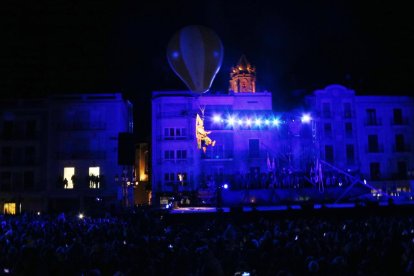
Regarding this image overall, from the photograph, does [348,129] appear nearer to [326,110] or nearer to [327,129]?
[327,129]

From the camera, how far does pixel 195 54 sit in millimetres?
17250

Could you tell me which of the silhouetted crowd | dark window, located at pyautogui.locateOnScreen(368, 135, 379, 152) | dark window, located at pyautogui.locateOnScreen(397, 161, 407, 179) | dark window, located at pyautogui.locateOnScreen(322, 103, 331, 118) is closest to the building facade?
dark window, located at pyautogui.locateOnScreen(322, 103, 331, 118)

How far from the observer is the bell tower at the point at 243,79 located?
46.4 m

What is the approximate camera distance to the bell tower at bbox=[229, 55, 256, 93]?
46.4 meters

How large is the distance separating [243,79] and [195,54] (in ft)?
97.7

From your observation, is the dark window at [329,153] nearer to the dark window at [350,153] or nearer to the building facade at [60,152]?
the dark window at [350,153]

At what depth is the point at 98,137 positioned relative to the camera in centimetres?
4300

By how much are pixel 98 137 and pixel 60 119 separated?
4097 mm

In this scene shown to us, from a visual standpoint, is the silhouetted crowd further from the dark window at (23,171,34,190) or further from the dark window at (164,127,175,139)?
the dark window at (23,171,34,190)

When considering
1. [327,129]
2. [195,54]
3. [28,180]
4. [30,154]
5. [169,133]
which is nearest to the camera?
[195,54]

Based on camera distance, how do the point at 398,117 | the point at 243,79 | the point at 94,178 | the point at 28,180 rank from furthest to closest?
the point at 243,79, the point at 398,117, the point at 28,180, the point at 94,178

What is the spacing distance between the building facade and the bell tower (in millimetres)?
11890

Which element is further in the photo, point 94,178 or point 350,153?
point 350,153

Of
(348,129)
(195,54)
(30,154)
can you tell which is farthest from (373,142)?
(30,154)
